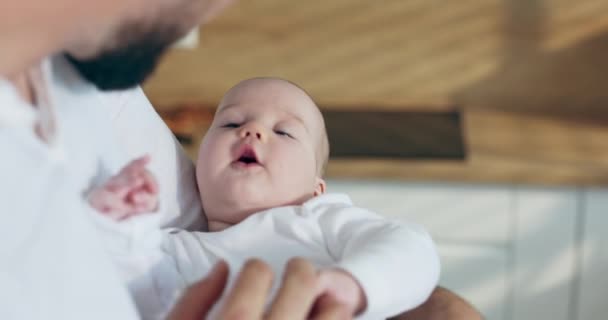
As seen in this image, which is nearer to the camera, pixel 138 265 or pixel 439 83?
pixel 138 265

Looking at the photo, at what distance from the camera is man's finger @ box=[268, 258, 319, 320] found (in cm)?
66

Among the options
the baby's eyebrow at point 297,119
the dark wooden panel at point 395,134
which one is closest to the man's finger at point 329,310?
the baby's eyebrow at point 297,119

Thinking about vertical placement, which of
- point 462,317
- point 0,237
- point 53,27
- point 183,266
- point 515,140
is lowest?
point 515,140

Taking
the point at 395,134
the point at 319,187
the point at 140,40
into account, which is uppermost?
the point at 140,40

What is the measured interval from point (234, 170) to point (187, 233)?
0.11 metres

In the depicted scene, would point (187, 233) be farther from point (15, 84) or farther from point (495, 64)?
point (495, 64)

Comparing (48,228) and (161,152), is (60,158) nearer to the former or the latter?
(48,228)

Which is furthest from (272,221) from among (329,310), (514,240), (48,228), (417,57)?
(417,57)

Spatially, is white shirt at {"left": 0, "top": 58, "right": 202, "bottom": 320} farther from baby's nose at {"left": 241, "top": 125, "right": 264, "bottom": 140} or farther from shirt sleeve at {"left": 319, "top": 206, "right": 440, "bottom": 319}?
baby's nose at {"left": 241, "top": 125, "right": 264, "bottom": 140}

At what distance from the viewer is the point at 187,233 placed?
96cm

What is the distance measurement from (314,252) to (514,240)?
1212mm

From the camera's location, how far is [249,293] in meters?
0.65

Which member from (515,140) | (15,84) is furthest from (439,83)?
(15,84)

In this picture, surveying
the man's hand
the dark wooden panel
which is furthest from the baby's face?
the dark wooden panel
